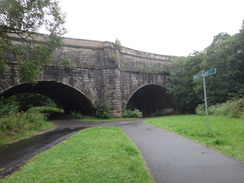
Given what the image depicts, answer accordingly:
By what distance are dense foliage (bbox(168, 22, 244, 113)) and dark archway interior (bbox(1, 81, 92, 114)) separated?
1059cm

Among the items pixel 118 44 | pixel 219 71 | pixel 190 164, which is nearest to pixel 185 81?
pixel 219 71

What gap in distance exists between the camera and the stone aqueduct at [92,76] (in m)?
14.5

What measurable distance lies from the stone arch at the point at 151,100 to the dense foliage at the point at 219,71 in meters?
2.59

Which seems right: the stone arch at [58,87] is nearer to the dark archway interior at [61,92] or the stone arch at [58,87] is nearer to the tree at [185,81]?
the dark archway interior at [61,92]

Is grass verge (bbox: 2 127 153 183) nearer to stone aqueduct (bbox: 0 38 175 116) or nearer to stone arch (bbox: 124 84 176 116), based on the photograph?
stone aqueduct (bbox: 0 38 175 116)

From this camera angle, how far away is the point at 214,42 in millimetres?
16297

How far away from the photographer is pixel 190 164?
12.5 ft

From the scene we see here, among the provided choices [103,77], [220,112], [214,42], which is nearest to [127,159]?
[220,112]

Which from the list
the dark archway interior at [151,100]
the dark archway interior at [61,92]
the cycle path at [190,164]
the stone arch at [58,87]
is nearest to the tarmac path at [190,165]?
the cycle path at [190,164]

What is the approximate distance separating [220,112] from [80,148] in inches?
449

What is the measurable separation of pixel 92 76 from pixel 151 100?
1212 centimetres

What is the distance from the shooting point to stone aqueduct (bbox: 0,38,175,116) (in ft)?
47.6

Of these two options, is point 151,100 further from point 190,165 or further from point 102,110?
point 190,165

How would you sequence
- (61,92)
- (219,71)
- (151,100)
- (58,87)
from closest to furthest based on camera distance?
(219,71), (58,87), (61,92), (151,100)
